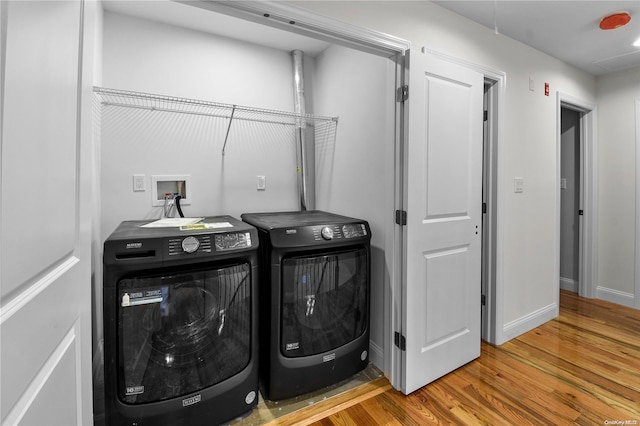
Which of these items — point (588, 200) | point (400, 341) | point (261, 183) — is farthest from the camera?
point (588, 200)

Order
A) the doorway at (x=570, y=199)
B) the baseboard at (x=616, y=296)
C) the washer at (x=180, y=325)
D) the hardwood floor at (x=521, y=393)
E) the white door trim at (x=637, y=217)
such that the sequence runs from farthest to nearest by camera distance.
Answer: the doorway at (x=570, y=199), the baseboard at (x=616, y=296), the white door trim at (x=637, y=217), the hardwood floor at (x=521, y=393), the washer at (x=180, y=325)

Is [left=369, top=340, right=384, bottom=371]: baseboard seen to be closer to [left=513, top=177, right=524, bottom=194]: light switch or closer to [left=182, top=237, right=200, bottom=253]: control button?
[left=182, top=237, right=200, bottom=253]: control button

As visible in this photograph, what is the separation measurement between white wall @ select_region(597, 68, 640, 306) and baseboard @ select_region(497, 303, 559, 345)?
3.13 ft

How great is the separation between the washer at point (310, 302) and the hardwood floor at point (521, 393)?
198mm

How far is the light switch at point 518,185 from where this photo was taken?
244 centimetres

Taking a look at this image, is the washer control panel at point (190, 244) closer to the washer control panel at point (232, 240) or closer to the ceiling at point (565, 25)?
the washer control panel at point (232, 240)

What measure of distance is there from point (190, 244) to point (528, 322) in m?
2.78

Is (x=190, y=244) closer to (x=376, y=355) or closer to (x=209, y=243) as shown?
(x=209, y=243)

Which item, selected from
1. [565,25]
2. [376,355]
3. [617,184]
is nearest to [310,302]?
[376,355]

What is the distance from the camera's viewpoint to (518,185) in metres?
2.46

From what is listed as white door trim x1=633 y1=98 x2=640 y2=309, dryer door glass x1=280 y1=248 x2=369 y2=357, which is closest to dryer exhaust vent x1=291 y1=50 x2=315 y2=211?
dryer door glass x1=280 y1=248 x2=369 y2=357

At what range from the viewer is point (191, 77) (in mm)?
2232

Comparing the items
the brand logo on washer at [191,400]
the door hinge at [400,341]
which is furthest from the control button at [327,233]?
the brand logo on washer at [191,400]

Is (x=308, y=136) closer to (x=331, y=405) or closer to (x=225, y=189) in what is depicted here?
(x=225, y=189)
